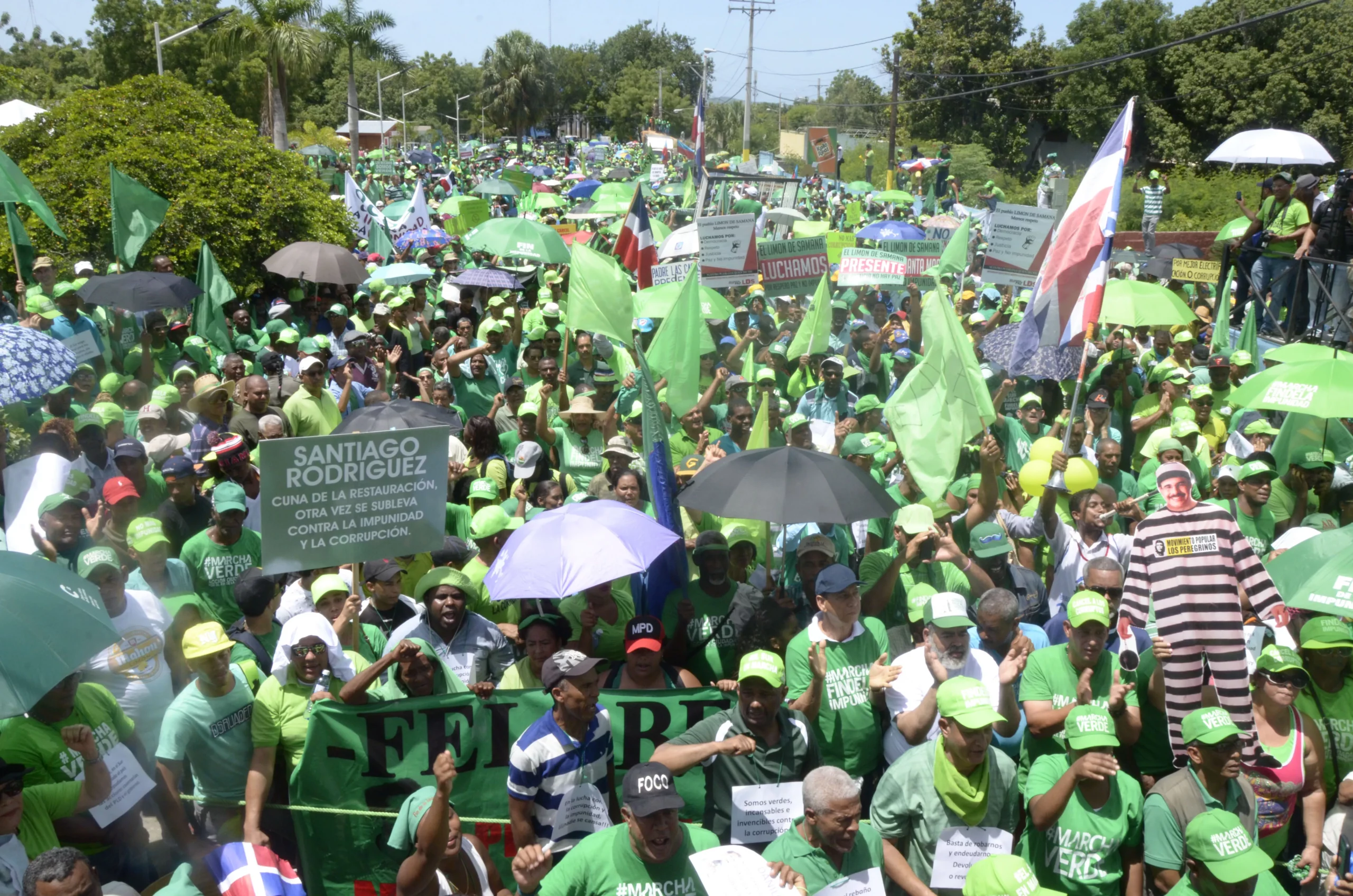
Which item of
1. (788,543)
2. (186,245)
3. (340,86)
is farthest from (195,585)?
(340,86)

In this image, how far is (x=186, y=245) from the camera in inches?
567

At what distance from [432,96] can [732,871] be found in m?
98.8

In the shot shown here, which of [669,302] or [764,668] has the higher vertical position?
[669,302]

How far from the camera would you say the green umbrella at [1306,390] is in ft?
22.8

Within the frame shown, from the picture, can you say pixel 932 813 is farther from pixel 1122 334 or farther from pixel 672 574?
pixel 1122 334

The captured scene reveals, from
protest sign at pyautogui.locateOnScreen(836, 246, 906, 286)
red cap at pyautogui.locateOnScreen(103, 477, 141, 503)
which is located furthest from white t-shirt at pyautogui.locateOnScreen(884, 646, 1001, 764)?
protest sign at pyautogui.locateOnScreen(836, 246, 906, 286)

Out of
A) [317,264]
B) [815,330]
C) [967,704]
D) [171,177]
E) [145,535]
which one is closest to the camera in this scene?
[967,704]

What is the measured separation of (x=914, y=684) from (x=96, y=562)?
3.42 m

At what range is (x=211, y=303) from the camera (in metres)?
11.3

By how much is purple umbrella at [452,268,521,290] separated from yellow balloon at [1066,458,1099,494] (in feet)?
25.0

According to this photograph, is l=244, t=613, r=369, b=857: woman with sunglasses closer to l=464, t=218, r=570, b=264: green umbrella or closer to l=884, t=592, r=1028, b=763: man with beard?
l=884, t=592, r=1028, b=763: man with beard

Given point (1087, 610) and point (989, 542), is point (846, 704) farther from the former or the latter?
point (989, 542)

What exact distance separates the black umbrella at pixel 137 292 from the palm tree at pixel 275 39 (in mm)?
30974

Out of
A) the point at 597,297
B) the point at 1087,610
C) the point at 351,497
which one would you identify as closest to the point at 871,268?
the point at 597,297
